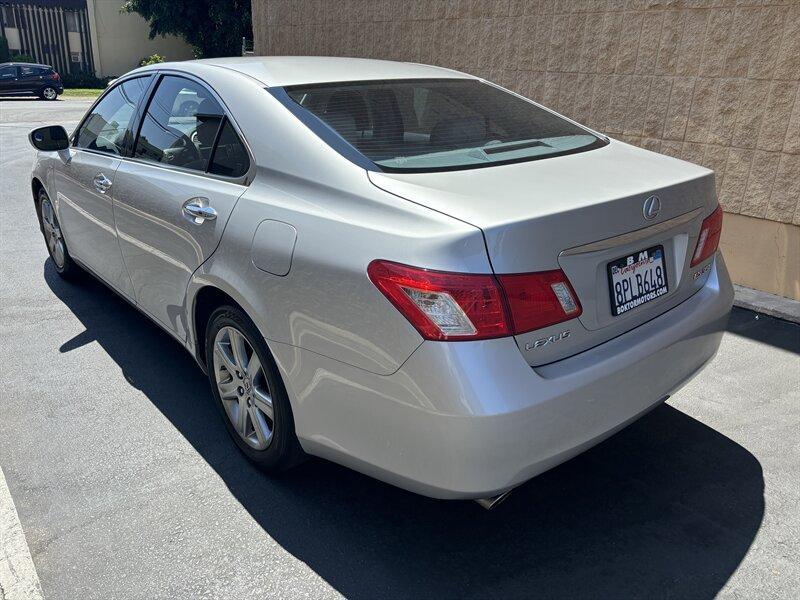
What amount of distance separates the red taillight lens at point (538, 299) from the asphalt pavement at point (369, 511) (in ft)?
3.05

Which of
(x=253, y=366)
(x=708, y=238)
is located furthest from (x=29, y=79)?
(x=708, y=238)

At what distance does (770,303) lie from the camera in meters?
4.95

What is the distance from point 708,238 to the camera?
9.30 feet

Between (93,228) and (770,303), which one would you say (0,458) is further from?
(770,303)

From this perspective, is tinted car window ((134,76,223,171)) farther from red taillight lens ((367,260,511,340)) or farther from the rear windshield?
red taillight lens ((367,260,511,340))

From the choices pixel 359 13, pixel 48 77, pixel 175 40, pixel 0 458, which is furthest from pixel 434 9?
pixel 175 40

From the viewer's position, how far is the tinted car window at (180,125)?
312cm

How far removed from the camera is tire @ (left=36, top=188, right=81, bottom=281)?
508cm

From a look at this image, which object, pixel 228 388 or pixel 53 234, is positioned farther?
pixel 53 234

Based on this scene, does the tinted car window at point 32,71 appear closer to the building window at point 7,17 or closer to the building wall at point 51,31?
the building wall at point 51,31

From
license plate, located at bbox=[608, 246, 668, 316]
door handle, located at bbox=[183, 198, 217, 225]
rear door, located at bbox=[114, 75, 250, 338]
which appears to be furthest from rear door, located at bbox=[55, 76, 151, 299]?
license plate, located at bbox=[608, 246, 668, 316]

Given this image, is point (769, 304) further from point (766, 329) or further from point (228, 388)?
point (228, 388)

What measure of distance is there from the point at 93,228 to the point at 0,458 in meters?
1.55

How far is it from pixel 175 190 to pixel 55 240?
2.60 metres
